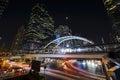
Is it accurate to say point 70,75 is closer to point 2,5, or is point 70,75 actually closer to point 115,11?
point 2,5

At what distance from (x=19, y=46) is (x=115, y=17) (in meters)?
128

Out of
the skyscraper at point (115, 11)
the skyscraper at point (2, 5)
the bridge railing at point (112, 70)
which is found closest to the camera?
the bridge railing at point (112, 70)

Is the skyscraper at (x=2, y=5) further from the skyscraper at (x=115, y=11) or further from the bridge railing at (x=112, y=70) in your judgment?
the bridge railing at (x=112, y=70)

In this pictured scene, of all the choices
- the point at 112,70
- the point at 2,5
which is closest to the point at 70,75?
the point at 112,70

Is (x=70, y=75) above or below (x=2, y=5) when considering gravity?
below

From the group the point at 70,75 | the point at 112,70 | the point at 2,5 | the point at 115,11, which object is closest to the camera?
the point at 112,70

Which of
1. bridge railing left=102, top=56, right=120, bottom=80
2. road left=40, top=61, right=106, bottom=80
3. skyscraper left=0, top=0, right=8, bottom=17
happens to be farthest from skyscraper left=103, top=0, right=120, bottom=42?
skyscraper left=0, top=0, right=8, bottom=17

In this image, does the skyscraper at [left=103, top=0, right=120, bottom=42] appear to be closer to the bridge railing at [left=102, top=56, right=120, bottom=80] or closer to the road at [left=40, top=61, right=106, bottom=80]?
the road at [left=40, top=61, right=106, bottom=80]

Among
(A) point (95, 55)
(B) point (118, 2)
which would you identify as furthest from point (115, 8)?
(A) point (95, 55)

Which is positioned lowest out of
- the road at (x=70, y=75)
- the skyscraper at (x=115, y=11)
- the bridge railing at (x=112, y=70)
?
the road at (x=70, y=75)

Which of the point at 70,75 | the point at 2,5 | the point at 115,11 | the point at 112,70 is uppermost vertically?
the point at 2,5

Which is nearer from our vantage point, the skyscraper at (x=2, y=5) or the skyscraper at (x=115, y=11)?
the skyscraper at (x=2, y=5)

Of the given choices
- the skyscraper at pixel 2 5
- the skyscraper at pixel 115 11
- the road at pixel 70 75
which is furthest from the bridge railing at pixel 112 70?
the skyscraper at pixel 2 5

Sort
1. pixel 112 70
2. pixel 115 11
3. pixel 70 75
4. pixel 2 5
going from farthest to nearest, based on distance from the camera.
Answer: pixel 115 11
pixel 2 5
pixel 70 75
pixel 112 70
